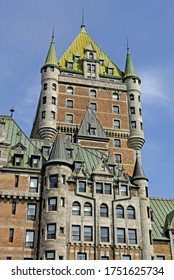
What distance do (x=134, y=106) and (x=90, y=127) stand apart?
47.9 feet

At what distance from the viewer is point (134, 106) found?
8569 centimetres

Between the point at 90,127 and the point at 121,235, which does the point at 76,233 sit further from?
the point at 90,127

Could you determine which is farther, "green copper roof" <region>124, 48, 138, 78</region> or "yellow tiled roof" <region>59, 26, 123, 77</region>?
"yellow tiled roof" <region>59, 26, 123, 77</region>

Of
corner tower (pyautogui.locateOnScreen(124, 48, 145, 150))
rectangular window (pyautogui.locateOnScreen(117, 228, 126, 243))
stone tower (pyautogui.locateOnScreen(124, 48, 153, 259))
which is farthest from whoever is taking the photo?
corner tower (pyautogui.locateOnScreen(124, 48, 145, 150))

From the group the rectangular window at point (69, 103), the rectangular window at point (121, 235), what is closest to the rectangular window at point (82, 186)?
the rectangular window at point (121, 235)

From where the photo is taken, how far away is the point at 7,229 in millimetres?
49781

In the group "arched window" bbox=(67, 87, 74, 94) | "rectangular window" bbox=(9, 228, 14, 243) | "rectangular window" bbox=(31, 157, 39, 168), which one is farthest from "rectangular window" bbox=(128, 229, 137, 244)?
"arched window" bbox=(67, 87, 74, 94)

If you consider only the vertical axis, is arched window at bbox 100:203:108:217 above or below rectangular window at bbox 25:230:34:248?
above

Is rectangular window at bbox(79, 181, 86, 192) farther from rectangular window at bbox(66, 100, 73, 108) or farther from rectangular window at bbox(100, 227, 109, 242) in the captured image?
rectangular window at bbox(66, 100, 73, 108)

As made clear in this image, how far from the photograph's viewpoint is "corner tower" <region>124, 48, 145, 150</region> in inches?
3194

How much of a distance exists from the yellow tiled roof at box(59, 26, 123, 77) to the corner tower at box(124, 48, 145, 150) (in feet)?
9.66

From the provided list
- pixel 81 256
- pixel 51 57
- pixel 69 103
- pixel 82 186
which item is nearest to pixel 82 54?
pixel 51 57
